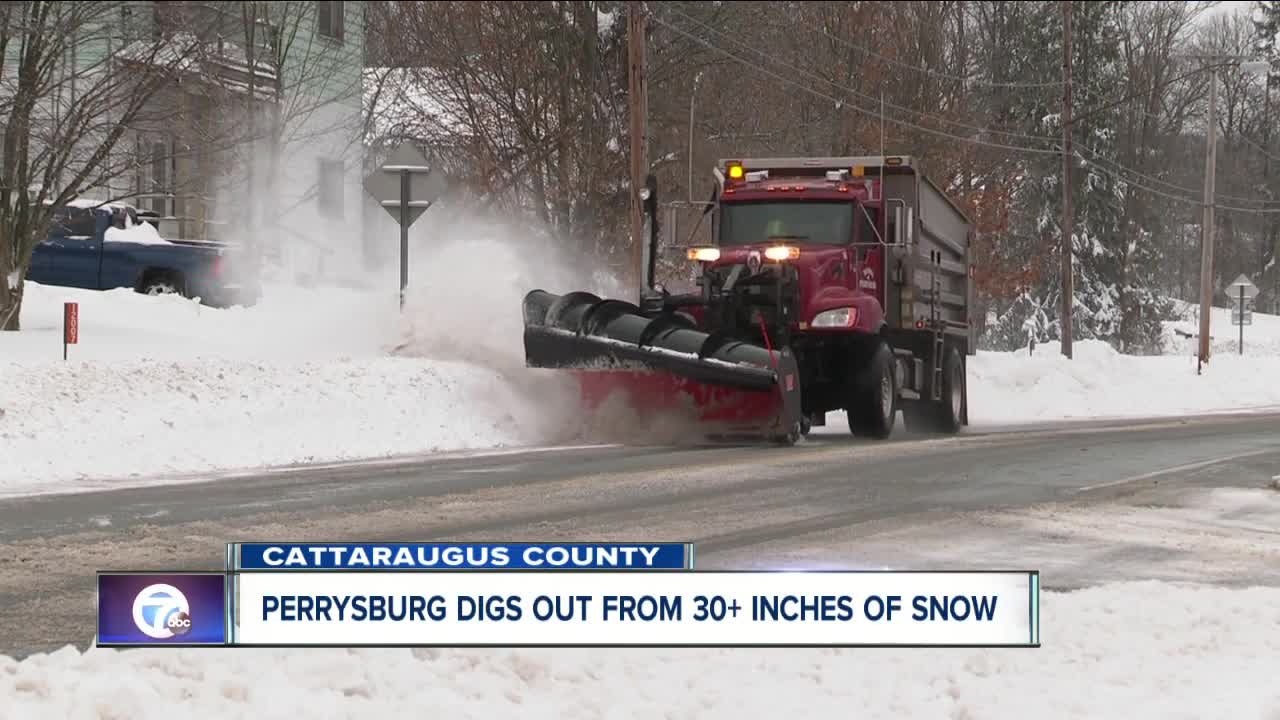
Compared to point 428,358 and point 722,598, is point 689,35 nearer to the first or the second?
point 428,358

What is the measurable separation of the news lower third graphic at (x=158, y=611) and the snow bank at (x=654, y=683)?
0.85ft

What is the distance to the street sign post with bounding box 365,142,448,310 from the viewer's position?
65.4 ft

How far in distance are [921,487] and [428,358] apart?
27.6 feet

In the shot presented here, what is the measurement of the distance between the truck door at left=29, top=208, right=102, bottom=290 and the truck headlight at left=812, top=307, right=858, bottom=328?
15251 mm

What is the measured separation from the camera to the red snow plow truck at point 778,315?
56.3 ft

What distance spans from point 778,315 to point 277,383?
16.5ft

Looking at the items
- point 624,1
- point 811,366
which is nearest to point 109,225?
point 624,1

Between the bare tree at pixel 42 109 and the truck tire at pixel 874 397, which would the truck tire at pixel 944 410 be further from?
the bare tree at pixel 42 109

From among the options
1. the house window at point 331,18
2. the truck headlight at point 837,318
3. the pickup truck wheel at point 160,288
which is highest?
the house window at point 331,18

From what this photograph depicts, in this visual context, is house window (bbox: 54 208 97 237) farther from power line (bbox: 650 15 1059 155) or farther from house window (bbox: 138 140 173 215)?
power line (bbox: 650 15 1059 155)

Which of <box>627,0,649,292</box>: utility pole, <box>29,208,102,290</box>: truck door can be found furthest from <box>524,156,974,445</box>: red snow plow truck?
<box>29,208,102,290</box>: truck door

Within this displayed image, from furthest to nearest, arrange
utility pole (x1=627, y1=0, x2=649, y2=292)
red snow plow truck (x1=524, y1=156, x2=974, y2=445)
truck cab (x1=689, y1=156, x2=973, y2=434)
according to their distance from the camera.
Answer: utility pole (x1=627, y1=0, x2=649, y2=292) < truck cab (x1=689, y1=156, x2=973, y2=434) < red snow plow truck (x1=524, y1=156, x2=974, y2=445)

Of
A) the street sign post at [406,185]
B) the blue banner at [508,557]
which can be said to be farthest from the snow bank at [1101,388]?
the blue banner at [508,557]

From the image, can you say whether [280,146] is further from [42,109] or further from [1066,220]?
[1066,220]
